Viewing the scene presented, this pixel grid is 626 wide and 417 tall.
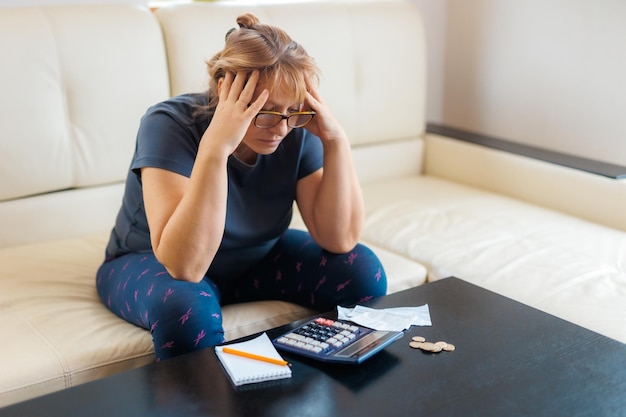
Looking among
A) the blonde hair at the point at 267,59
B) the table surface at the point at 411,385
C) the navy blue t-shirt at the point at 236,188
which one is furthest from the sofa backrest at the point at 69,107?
the table surface at the point at 411,385

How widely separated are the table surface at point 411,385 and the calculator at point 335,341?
2 centimetres

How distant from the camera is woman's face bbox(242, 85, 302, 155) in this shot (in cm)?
155

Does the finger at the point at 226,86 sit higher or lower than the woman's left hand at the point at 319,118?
higher

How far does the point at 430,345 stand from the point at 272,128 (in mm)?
517

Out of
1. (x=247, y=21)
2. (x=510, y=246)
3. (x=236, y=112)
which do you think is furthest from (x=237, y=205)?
(x=510, y=246)

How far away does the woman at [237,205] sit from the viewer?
5.00 feet

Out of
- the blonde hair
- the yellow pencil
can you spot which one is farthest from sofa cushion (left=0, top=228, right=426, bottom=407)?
the blonde hair

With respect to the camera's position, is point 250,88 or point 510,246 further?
point 510,246

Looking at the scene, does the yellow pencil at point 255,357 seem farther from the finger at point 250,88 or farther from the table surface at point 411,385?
the finger at point 250,88

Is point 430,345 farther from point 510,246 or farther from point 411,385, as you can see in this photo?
point 510,246

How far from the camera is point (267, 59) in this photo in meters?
1.54

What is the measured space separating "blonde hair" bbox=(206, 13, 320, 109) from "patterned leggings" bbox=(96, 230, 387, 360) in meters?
0.42

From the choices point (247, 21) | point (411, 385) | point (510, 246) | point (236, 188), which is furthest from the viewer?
point (510, 246)

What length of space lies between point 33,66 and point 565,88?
1767 mm
